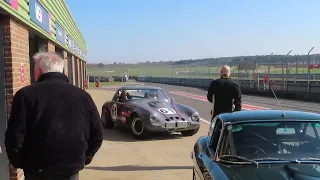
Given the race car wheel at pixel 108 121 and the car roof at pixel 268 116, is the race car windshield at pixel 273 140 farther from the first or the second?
the race car wheel at pixel 108 121

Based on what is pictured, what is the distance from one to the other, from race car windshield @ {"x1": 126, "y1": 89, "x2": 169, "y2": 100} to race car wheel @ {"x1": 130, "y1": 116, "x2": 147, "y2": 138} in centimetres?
123

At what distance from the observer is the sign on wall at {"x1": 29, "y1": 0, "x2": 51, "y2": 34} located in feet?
23.4

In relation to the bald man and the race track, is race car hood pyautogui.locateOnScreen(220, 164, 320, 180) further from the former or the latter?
the race track

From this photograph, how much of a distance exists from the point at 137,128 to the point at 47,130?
751cm

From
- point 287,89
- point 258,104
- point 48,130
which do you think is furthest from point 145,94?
point 287,89

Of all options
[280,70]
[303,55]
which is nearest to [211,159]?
[303,55]

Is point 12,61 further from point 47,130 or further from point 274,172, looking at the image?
point 274,172

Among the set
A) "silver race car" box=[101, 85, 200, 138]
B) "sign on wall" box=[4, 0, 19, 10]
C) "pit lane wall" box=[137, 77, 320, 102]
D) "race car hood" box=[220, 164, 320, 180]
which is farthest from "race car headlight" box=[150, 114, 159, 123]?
"pit lane wall" box=[137, 77, 320, 102]

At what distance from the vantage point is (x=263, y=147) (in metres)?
3.99

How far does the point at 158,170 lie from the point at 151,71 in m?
96.8

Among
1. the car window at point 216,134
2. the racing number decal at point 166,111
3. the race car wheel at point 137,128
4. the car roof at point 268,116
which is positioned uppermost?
the car roof at point 268,116

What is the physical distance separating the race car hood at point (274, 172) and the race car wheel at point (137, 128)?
649 centimetres

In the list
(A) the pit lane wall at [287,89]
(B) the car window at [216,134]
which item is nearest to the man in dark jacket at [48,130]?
(B) the car window at [216,134]

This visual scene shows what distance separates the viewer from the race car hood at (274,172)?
11.0ft
